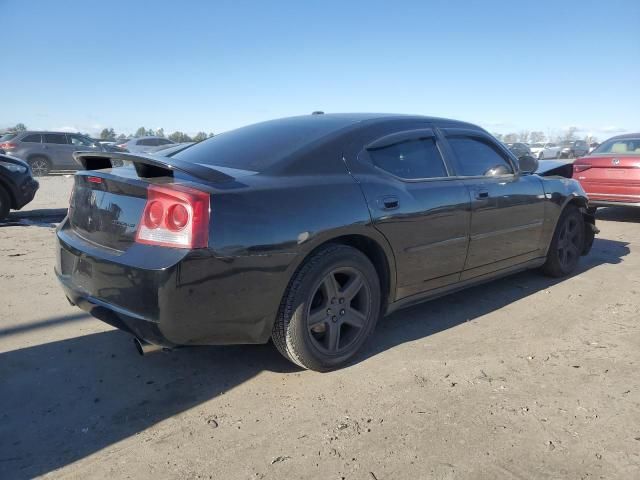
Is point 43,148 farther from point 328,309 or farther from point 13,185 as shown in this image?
point 328,309

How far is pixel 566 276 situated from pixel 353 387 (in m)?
3.33

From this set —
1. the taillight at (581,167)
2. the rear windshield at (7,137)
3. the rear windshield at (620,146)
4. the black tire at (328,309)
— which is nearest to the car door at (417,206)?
the black tire at (328,309)

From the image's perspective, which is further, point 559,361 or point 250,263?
point 559,361

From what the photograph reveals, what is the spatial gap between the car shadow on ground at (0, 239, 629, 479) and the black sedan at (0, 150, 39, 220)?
15.5 ft

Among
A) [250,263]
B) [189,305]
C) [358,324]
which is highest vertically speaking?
[250,263]

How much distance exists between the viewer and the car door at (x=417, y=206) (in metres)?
3.20

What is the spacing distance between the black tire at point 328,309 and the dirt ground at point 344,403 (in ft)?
0.52

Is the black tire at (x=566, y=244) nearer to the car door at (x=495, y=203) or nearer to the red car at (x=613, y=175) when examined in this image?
the car door at (x=495, y=203)

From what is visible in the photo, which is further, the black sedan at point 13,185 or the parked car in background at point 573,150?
the parked car in background at point 573,150

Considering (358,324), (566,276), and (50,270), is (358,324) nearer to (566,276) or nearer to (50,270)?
(566,276)

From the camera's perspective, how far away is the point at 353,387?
9.41 ft

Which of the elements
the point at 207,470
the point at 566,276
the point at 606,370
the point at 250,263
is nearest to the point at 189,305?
the point at 250,263

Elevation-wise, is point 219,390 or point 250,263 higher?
point 250,263

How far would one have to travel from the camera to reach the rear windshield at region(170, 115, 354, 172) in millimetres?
3090
